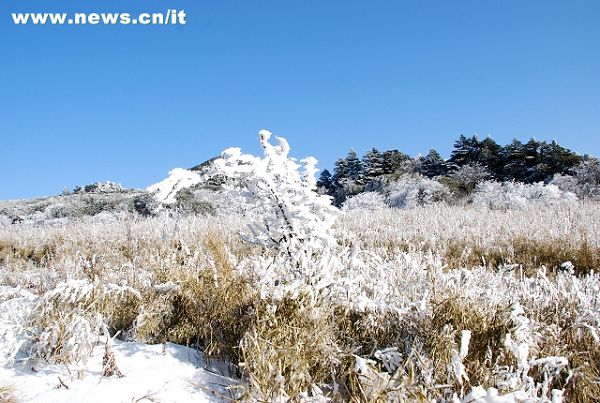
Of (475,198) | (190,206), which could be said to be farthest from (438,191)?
(190,206)

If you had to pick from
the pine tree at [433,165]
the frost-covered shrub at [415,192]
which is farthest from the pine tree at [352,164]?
the frost-covered shrub at [415,192]

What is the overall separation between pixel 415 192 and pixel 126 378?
21.7 m

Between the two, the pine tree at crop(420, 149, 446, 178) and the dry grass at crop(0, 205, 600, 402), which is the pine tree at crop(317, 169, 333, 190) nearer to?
the pine tree at crop(420, 149, 446, 178)

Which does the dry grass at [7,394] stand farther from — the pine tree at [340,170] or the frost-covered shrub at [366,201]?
the pine tree at [340,170]

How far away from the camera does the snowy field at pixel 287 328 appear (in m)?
2.21

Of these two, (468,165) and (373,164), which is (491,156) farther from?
A: (373,164)

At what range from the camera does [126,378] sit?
7.93 ft

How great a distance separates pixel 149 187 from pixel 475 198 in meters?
20.4

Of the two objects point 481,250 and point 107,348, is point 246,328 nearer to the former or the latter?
point 107,348

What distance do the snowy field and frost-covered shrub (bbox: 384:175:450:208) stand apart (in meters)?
17.5

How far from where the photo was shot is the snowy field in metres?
2.21

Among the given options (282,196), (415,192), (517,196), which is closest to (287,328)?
(282,196)

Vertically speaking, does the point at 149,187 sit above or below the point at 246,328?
above

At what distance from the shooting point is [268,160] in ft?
12.2
